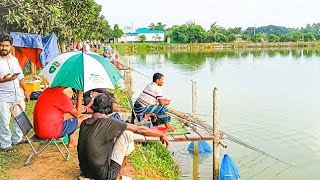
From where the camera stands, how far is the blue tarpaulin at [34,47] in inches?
501

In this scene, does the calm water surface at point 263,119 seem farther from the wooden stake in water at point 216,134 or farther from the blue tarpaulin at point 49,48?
the blue tarpaulin at point 49,48

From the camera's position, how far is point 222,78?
29.5 metres

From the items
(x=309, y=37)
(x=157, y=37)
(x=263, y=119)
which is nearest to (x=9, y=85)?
(x=263, y=119)

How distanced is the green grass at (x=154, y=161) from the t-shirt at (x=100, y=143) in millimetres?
1650

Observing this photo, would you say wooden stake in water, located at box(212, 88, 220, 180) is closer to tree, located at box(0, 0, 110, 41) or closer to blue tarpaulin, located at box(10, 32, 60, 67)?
tree, located at box(0, 0, 110, 41)

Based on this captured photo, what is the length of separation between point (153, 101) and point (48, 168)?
3.00m

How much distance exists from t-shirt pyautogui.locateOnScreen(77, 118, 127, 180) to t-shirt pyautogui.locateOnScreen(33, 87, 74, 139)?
1.45 metres

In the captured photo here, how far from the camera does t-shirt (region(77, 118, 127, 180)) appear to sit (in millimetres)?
4500

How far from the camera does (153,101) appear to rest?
27.7 feet

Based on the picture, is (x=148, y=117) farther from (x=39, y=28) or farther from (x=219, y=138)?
(x=39, y=28)

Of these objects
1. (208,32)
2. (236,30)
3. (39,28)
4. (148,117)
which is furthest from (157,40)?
(148,117)

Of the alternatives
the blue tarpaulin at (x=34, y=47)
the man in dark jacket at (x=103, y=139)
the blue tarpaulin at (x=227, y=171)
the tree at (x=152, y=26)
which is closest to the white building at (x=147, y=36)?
the tree at (x=152, y=26)

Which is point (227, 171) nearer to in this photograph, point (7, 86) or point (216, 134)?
point (216, 134)

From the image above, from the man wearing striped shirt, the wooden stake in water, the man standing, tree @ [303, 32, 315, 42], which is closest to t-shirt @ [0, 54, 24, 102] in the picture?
the man standing
